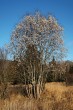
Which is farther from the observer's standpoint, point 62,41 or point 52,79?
point 52,79

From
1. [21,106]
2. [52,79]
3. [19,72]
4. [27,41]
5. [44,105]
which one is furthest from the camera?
[52,79]

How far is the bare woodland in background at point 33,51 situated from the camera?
23.3m

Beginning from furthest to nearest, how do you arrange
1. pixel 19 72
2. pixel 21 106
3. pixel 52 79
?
pixel 52 79, pixel 19 72, pixel 21 106

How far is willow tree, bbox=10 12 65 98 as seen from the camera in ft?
76.2

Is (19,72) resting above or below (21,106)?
above

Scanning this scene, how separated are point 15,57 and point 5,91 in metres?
2.96

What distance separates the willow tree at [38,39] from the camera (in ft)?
76.2

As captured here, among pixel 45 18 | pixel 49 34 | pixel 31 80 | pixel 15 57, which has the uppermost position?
pixel 45 18

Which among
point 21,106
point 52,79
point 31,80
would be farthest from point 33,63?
point 52,79

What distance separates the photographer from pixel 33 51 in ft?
77.8

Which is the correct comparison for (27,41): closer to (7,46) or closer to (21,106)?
(7,46)

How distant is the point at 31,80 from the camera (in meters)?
24.4

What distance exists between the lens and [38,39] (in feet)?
76.0

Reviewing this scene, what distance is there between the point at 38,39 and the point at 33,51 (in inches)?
47.0
